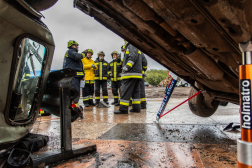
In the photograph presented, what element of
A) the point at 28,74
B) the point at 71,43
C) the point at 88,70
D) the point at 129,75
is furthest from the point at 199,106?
the point at 88,70

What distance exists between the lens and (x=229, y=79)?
1538mm

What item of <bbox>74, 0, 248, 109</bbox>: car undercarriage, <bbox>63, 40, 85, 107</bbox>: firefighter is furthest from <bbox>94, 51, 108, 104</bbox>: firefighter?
<bbox>74, 0, 248, 109</bbox>: car undercarriage

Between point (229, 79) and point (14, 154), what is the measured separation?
2.02 metres

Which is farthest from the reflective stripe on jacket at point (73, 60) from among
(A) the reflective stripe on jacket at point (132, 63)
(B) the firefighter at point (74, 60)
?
(A) the reflective stripe on jacket at point (132, 63)

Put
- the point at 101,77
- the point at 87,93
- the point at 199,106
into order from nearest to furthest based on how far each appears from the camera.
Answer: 1. the point at 199,106
2. the point at 87,93
3. the point at 101,77

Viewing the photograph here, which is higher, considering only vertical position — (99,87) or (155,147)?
(99,87)

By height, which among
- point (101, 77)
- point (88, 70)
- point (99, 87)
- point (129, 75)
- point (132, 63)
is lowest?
point (99, 87)

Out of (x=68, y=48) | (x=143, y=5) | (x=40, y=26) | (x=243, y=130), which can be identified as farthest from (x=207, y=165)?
(x=68, y=48)

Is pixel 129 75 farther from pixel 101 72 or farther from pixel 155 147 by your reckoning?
pixel 101 72

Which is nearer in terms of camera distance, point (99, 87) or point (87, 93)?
point (87, 93)

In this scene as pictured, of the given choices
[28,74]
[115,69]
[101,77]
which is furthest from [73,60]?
[28,74]

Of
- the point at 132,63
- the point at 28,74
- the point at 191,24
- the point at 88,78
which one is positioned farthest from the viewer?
the point at 88,78

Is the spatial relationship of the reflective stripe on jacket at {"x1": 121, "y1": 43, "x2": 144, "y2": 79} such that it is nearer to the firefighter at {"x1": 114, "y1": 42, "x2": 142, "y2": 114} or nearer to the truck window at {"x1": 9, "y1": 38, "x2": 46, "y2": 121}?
the firefighter at {"x1": 114, "y1": 42, "x2": 142, "y2": 114}

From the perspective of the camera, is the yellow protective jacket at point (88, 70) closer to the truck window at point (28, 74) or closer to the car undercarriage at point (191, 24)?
the truck window at point (28, 74)
